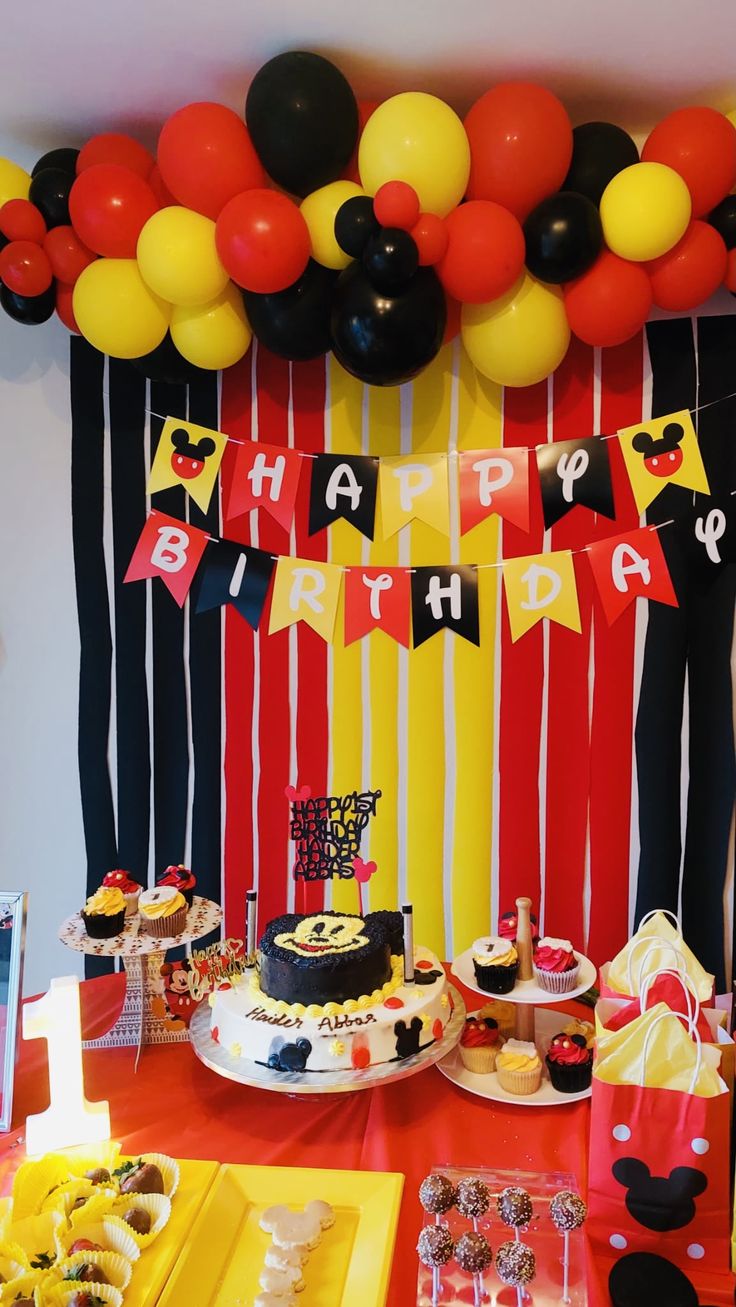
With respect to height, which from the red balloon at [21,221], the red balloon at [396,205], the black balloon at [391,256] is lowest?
the black balloon at [391,256]

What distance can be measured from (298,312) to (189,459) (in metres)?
0.60

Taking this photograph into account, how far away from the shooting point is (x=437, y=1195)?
47.9 inches

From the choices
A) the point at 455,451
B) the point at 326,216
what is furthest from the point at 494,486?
the point at 326,216

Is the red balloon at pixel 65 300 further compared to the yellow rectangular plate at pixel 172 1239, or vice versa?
the red balloon at pixel 65 300

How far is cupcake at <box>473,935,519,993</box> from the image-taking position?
1.64m

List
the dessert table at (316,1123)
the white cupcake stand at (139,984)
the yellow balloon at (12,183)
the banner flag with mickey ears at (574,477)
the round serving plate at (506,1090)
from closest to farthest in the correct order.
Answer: the dessert table at (316,1123), the round serving plate at (506,1090), the white cupcake stand at (139,984), the yellow balloon at (12,183), the banner flag with mickey ears at (574,477)

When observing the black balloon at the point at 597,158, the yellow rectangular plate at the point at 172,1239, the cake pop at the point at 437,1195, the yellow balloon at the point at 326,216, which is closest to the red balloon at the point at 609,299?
the black balloon at the point at 597,158

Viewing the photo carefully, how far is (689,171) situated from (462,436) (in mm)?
790

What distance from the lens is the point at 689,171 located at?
1.86 metres

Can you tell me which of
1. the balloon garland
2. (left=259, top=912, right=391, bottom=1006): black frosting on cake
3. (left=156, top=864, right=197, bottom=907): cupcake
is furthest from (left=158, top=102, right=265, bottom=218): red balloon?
(left=259, top=912, right=391, bottom=1006): black frosting on cake

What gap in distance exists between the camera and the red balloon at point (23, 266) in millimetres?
2105

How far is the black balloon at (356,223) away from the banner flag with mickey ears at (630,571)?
0.93 meters

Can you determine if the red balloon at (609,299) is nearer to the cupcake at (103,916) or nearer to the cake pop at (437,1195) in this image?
the cupcake at (103,916)

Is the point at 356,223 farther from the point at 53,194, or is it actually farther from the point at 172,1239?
the point at 172,1239
